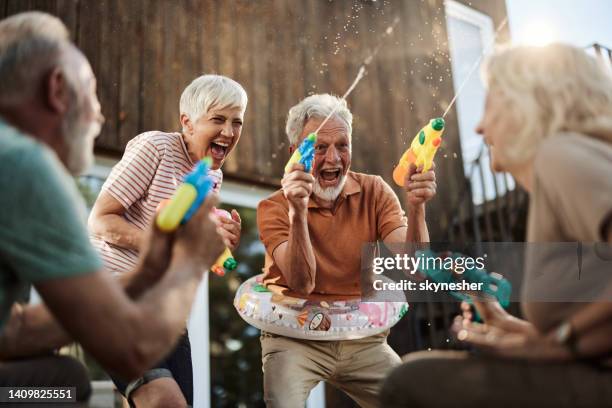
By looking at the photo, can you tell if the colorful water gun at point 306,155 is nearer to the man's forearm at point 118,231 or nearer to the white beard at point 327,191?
the white beard at point 327,191

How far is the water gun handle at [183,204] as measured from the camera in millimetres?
1006

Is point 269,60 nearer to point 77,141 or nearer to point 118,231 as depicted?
point 118,231

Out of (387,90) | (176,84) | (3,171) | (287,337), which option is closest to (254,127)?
(176,84)

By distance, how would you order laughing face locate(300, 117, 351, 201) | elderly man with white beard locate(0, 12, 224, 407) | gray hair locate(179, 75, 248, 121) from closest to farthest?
elderly man with white beard locate(0, 12, 224, 407), gray hair locate(179, 75, 248, 121), laughing face locate(300, 117, 351, 201)

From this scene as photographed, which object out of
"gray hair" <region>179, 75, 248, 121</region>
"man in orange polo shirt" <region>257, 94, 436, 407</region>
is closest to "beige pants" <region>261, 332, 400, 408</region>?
"man in orange polo shirt" <region>257, 94, 436, 407</region>

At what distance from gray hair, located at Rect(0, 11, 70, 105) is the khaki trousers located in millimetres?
695

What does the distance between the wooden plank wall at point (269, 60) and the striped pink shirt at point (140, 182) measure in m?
0.75

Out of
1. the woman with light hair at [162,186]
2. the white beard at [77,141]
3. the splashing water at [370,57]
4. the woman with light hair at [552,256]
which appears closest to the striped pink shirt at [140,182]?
the woman with light hair at [162,186]

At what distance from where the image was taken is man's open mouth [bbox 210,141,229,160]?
6.29 ft

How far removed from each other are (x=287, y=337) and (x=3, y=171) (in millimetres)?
1247

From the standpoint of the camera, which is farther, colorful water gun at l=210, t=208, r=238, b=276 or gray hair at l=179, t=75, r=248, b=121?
gray hair at l=179, t=75, r=248, b=121

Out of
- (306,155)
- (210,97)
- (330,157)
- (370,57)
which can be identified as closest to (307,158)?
(306,155)

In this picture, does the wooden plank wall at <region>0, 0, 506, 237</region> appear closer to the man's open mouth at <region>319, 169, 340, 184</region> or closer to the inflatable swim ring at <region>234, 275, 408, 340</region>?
the man's open mouth at <region>319, 169, 340, 184</region>

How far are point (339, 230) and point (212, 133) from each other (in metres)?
0.50
